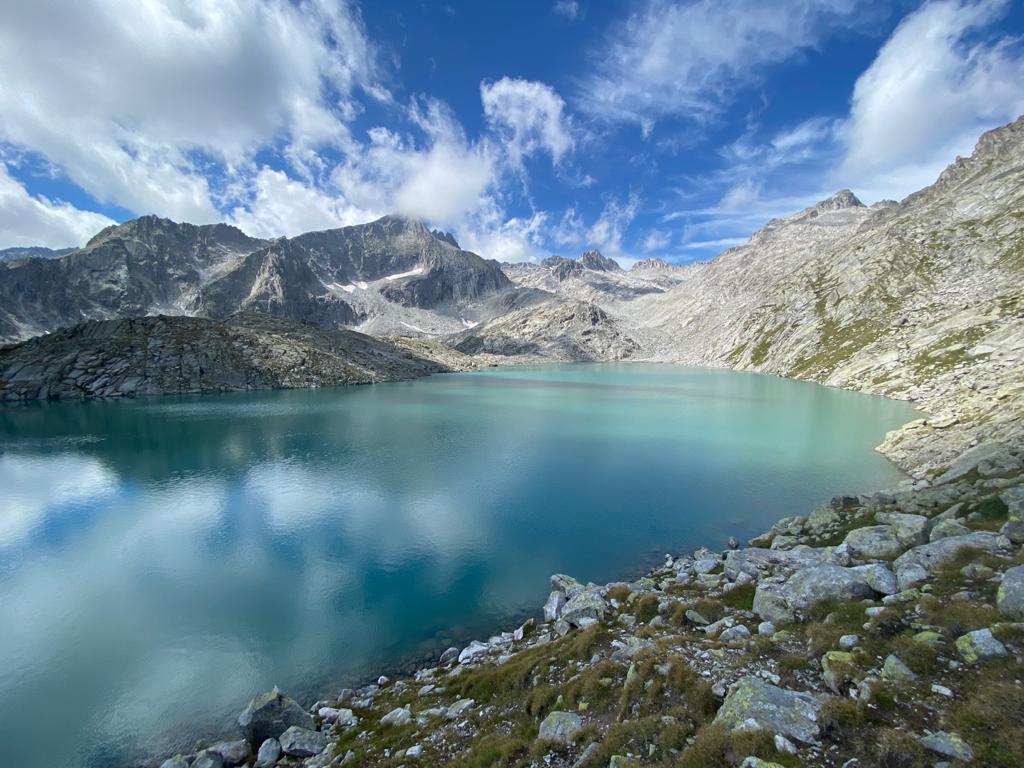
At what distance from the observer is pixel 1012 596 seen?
10.5 meters

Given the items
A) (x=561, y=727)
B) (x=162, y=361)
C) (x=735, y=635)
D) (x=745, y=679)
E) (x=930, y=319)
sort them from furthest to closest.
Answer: (x=162, y=361)
(x=930, y=319)
(x=735, y=635)
(x=561, y=727)
(x=745, y=679)

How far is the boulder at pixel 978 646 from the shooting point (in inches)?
359

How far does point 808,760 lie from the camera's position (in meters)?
7.75

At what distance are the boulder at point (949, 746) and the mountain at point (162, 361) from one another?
476 ft

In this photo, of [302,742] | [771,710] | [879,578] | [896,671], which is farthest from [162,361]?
[896,671]

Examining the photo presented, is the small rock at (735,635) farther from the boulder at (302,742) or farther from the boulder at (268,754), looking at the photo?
the boulder at (268,754)

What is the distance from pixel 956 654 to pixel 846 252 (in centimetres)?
21953

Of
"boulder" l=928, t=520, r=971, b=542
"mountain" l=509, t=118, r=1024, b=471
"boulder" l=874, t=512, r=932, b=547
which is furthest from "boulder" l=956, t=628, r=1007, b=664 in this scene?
"mountain" l=509, t=118, r=1024, b=471

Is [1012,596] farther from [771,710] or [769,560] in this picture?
[769,560]

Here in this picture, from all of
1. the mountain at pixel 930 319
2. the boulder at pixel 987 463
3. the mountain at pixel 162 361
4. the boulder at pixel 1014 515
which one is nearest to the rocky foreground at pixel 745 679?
the boulder at pixel 1014 515

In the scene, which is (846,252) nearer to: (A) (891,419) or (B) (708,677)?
(A) (891,419)

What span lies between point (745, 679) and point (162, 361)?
152 m

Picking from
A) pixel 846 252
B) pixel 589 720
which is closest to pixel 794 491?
pixel 589 720

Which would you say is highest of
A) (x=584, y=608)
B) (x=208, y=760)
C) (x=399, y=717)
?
(x=584, y=608)
